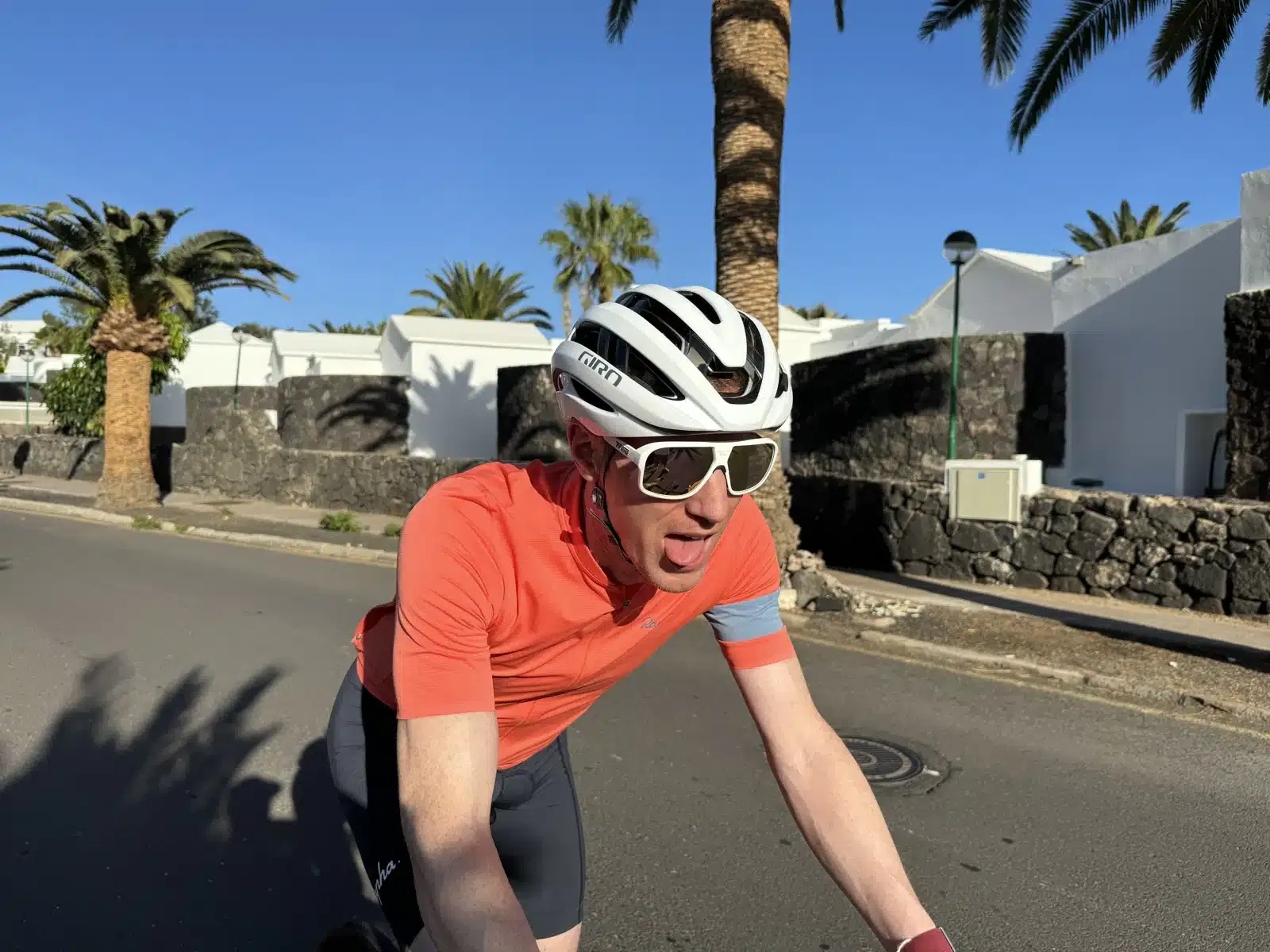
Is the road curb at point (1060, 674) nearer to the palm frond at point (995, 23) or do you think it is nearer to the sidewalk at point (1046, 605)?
the sidewalk at point (1046, 605)

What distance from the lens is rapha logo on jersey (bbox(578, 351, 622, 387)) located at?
1.79 m

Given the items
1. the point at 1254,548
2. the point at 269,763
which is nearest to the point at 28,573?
the point at 269,763

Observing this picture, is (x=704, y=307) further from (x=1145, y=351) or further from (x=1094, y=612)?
(x=1145, y=351)

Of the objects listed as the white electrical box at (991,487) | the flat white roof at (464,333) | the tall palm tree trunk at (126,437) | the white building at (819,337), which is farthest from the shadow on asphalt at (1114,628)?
the tall palm tree trunk at (126,437)

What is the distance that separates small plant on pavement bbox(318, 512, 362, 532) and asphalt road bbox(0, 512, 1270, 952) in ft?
29.7

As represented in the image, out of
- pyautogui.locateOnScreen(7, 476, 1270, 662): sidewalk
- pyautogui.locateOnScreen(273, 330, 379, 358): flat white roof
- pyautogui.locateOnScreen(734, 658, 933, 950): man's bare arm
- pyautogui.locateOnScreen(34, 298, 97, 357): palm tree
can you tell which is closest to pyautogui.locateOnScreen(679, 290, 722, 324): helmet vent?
pyautogui.locateOnScreen(734, 658, 933, 950): man's bare arm

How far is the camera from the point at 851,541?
546 inches

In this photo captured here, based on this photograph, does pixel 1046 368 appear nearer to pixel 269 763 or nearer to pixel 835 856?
pixel 269 763

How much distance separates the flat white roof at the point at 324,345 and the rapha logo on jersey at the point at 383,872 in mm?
30067

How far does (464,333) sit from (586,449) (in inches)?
893

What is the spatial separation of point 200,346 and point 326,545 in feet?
100

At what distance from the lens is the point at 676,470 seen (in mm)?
1759

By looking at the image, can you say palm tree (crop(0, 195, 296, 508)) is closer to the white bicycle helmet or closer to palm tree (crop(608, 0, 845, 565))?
palm tree (crop(608, 0, 845, 565))

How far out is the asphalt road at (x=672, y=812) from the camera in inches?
144
